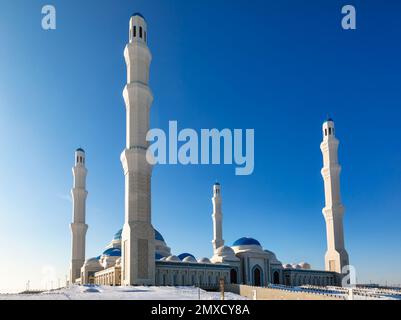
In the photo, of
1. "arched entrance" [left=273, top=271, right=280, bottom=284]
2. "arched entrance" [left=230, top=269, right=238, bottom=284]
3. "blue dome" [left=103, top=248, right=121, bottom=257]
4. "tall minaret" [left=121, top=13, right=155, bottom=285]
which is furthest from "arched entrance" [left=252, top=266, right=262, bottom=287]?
"tall minaret" [left=121, top=13, right=155, bottom=285]

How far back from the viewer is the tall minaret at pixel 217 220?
255ft

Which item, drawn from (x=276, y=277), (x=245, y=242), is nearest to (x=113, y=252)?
(x=245, y=242)

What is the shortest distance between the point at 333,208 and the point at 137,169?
35657 mm

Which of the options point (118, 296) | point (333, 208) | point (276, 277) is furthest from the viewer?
point (333, 208)

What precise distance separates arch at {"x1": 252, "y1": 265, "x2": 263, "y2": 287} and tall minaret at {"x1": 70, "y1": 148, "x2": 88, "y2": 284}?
28.8 meters

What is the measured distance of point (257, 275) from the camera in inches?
2589

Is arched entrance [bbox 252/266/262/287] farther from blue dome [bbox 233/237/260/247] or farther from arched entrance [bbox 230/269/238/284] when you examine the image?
blue dome [bbox 233/237/260/247]

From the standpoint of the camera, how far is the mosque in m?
48.6

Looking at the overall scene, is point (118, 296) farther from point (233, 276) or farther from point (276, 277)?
point (276, 277)

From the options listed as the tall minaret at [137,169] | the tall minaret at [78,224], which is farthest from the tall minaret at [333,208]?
the tall minaret at [78,224]

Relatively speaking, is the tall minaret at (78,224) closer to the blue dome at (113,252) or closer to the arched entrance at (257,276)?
the blue dome at (113,252)

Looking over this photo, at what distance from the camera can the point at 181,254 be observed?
3118 inches
